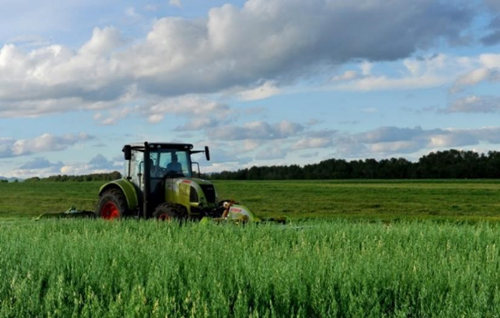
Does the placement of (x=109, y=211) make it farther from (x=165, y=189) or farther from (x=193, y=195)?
(x=193, y=195)

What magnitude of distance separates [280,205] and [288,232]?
18668 millimetres

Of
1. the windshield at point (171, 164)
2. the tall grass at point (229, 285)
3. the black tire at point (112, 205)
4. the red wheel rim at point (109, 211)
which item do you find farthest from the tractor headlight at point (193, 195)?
the tall grass at point (229, 285)

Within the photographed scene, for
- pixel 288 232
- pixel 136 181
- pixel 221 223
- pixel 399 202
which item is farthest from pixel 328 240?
pixel 399 202

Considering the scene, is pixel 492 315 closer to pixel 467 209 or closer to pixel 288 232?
pixel 288 232

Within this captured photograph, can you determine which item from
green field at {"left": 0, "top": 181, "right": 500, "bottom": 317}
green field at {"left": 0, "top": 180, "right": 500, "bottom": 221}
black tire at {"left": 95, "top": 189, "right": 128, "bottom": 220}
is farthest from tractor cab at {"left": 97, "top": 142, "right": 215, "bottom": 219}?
green field at {"left": 0, "top": 180, "right": 500, "bottom": 221}

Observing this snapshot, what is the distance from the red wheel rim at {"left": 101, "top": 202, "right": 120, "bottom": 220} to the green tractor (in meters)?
0.34

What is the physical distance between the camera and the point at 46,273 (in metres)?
7.95

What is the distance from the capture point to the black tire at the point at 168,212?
15.2 meters

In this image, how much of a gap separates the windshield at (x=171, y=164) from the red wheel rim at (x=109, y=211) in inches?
73.9

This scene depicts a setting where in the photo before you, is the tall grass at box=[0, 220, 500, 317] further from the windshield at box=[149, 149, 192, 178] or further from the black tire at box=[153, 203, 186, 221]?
the windshield at box=[149, 149, 192, 178]

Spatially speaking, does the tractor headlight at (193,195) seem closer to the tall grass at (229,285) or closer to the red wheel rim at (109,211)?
the red wheel rim at (109,211)

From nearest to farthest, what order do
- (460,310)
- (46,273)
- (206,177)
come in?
(460,310)
(46,273)
(206,177)

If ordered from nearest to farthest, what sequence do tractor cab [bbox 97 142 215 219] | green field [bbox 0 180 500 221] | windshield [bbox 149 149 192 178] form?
tractor cab [bbox 97 142 215 219] < windshield [bbox 149 149 192 178] < green field [bbox 0 180 500 221]

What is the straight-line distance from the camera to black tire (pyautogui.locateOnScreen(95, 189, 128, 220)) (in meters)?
16.4
